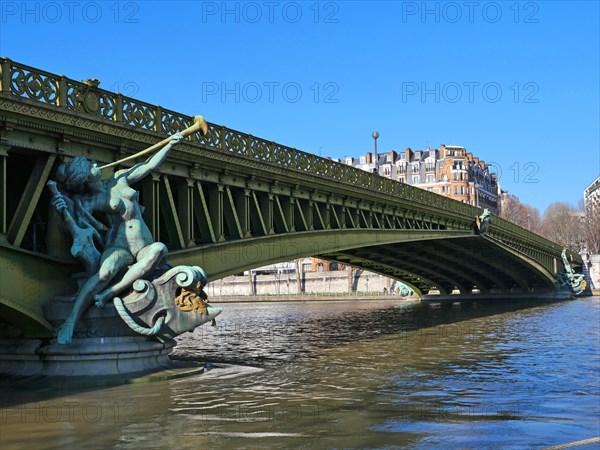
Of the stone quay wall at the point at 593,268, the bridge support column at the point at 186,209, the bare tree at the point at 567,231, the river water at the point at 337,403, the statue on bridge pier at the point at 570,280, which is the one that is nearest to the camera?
the river water at the point at 337,403

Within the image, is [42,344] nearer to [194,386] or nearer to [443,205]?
[194,386]

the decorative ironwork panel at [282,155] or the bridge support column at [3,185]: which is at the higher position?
the decorative ironwork panel at [282,155]

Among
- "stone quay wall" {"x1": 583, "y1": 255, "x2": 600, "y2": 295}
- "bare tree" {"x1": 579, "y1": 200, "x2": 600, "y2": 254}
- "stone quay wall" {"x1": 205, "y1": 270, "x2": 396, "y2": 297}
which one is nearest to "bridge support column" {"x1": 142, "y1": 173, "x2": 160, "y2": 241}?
"stone quay wall" {"x1": 205, "y1": 270, "x2": 396, "y2": 297}

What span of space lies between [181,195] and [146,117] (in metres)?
3.02

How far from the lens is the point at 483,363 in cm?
2200

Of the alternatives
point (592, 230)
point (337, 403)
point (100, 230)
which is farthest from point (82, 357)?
point (592, 230)

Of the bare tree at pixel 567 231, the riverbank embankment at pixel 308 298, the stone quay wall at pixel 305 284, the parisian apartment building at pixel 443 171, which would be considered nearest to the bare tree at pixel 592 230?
the bare tree at pixel 567 231

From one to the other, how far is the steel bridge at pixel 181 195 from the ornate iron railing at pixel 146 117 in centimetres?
3

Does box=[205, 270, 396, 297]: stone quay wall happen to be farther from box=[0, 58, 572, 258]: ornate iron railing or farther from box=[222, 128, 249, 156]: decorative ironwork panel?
box=[222, 128, 249, 156]: decorative ironwork panel

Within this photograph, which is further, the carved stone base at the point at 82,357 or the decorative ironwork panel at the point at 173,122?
the decorative ironwork panel at the point at 173,122

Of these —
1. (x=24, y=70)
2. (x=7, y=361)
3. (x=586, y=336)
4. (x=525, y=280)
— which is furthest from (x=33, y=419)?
(x=525, y=280)

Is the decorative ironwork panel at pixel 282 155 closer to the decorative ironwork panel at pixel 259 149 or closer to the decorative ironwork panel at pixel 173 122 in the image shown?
the decorative ironwork panel at pixel 259 149

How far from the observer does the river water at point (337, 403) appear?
11.2 metres

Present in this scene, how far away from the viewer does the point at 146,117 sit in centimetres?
2158
